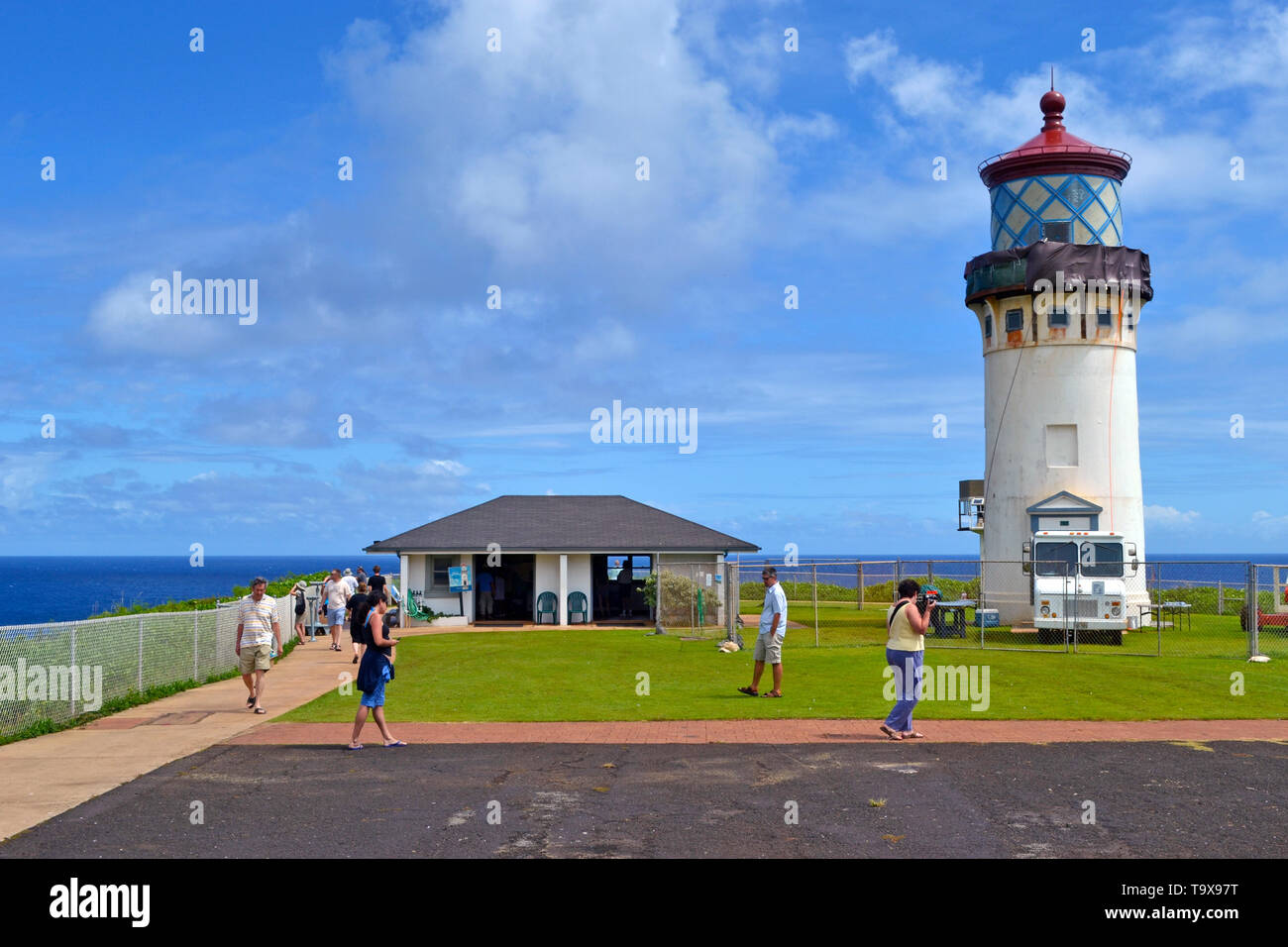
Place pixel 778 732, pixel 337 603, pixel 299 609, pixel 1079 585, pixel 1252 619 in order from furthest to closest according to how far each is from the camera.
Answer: pixel 299 609, pixel 1079 585, pixel 337 603, pixel 1252 619, pixel 778 732

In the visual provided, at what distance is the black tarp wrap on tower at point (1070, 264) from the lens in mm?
29906

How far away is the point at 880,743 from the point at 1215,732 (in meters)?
4.26

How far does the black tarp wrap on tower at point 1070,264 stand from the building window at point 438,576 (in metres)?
19.4

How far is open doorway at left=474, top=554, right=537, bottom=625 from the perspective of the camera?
3788 cm

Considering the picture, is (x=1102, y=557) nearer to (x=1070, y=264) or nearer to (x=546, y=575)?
(x=1070, y=264)

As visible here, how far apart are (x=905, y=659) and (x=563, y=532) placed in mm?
25409

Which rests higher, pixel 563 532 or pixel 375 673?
pixel 563 532

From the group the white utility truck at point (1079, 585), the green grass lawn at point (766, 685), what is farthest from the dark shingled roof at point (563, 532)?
the white utility truck at point (1079, 585)

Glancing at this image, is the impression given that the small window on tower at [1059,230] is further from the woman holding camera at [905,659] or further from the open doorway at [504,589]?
the woman holding camera at [905,659]

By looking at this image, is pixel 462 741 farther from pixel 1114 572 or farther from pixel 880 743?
pixel 1114 572

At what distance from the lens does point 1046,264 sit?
98.4ft

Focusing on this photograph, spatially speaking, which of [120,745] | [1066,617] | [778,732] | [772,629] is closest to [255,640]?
[120,745]

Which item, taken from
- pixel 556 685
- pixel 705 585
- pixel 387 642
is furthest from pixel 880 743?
pixel 705 585

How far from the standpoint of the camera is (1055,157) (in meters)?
30.2
